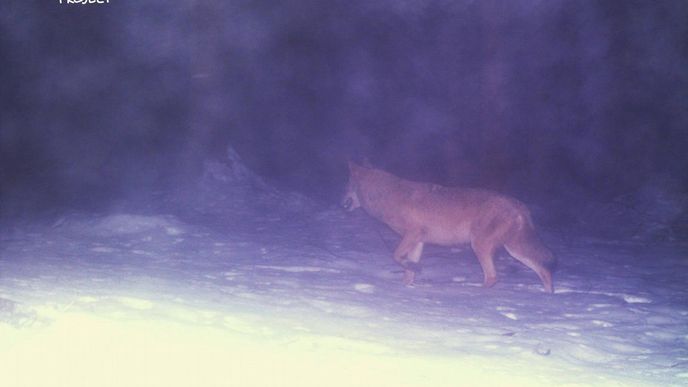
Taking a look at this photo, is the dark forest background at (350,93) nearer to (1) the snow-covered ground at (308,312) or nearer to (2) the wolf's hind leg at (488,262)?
(1) the snow-covered ground at (308,312)

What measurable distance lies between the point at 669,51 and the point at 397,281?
7763mm

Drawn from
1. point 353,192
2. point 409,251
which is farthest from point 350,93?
point 409,251

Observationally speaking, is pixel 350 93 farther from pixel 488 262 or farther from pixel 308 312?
pixel 308 312

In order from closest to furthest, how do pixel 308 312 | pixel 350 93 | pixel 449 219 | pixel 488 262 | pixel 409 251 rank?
pixel 308 312, pixel 488 262, pixel 449 219, pixel 409 251, pixel 350 93

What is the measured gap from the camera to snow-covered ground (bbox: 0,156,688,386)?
3.34 m

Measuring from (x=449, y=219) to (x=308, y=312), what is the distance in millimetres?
2702

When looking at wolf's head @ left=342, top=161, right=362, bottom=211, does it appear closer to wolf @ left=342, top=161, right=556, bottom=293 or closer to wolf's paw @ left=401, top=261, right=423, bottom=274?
wolf @ left=342, top=161, right=556, bottom=293

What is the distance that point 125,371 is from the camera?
3.12 meters

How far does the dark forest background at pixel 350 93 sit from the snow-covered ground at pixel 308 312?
3052mm

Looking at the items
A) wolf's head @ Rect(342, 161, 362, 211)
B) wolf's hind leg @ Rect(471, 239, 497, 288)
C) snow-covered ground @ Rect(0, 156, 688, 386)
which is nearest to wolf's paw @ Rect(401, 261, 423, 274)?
snow-covered ground @ Rect(0, 156, 688, 386)

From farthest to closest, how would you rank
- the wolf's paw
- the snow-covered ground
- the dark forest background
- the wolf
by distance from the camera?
the dark forest background
the wolf's paw
the wolf
the snow-covered ground

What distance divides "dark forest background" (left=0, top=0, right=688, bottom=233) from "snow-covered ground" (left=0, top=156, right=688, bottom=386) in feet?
10.0

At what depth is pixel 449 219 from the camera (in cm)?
685

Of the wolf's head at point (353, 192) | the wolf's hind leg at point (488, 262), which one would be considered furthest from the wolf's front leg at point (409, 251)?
the wolf's head at point (353, 192)
